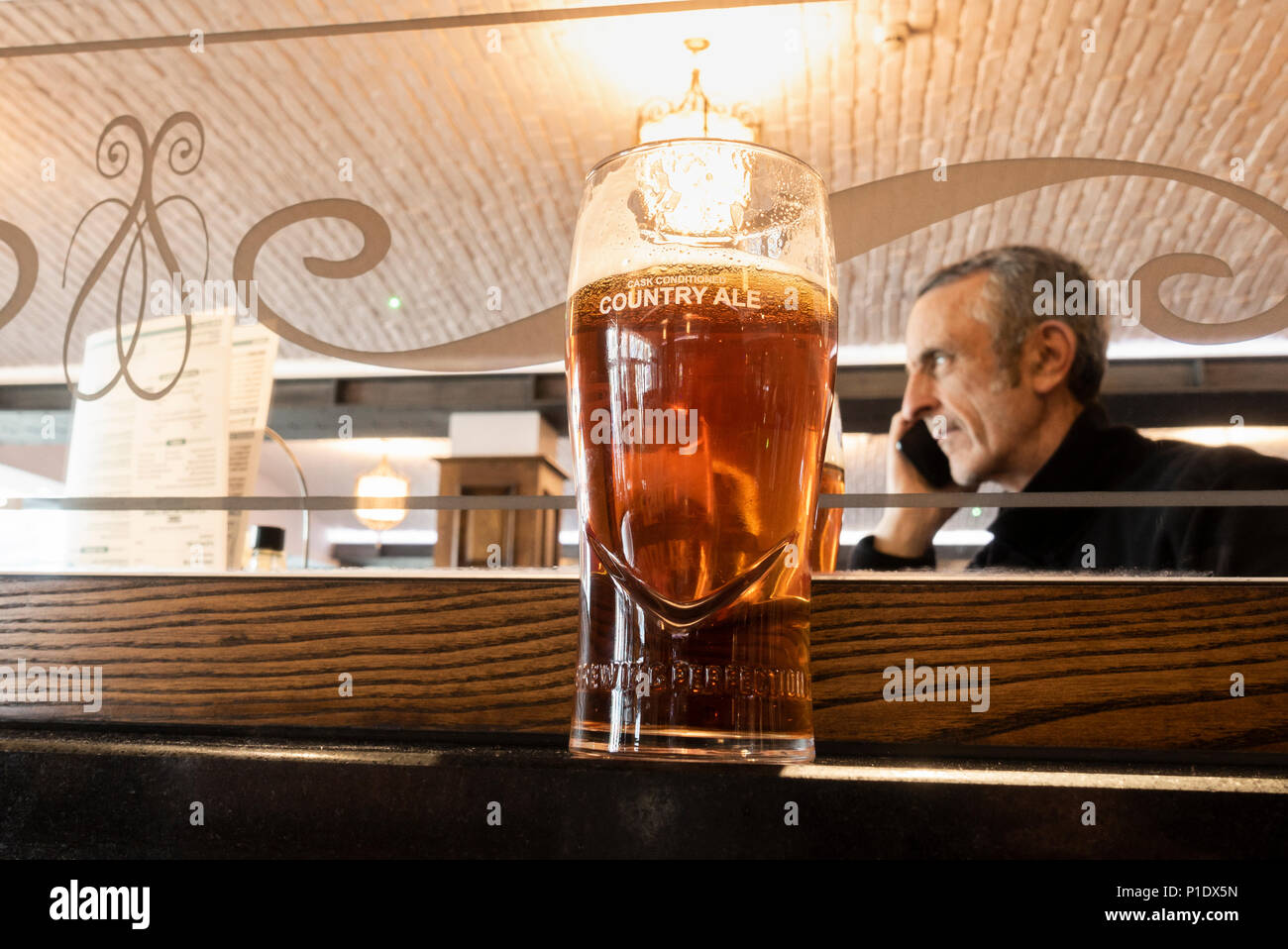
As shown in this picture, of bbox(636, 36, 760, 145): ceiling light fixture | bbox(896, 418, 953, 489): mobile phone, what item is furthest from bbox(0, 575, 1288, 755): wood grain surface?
bbox(636, 36, 760, 145): ceiling light fixture

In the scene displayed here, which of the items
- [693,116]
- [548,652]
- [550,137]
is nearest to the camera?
[548,652]

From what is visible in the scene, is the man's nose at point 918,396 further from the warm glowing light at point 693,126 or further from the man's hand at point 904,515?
the warm glowing light at point 693,126

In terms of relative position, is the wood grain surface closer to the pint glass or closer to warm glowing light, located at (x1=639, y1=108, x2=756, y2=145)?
the pint glass

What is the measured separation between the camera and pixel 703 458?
18.0 inches

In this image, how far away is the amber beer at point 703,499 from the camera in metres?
0.45

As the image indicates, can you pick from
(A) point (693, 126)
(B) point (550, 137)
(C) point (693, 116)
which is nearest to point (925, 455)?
(B) point (550, 137)

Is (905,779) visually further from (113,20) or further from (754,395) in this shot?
(113,20)

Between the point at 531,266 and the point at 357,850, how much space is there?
0.44m

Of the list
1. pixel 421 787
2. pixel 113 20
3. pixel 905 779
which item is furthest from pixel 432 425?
pixel 113 20

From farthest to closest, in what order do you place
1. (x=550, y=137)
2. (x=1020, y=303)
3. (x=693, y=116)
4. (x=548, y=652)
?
(x=693, y=116), (x=550, y=137), (x=1020, y=303), (x=548, y=652)

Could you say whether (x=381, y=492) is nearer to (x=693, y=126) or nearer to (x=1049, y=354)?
(x=1049, y=354)

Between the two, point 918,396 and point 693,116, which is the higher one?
point 693,116

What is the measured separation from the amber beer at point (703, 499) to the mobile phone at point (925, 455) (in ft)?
0.69

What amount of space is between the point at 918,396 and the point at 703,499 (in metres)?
0.28
